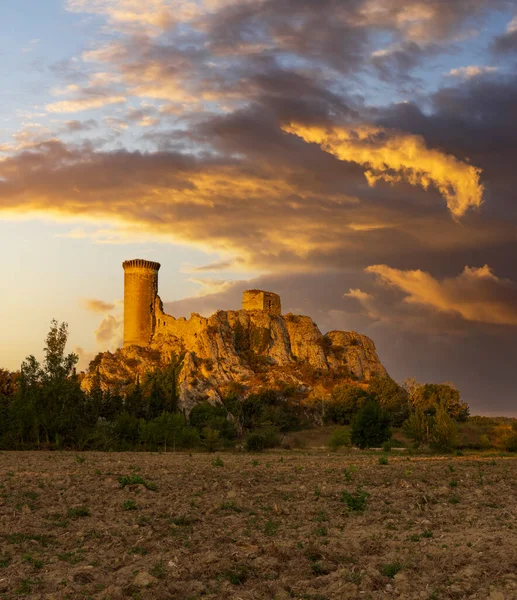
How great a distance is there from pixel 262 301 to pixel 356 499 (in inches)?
3327

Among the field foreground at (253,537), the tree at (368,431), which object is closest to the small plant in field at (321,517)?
the field foreground at (253,537)

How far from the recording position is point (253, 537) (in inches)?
474

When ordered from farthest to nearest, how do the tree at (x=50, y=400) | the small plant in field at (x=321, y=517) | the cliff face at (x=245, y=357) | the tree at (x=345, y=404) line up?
the cliff face at (x=245, y=357)
the tree at (x=345, y=404)
the tree at (x=50, y=400)
the small plant in field at (x=321, y=517)

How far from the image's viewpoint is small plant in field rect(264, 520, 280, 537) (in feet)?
40.7

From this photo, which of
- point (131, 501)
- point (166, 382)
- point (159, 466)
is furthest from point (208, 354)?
point (131, 501)

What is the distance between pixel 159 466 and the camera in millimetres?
22453

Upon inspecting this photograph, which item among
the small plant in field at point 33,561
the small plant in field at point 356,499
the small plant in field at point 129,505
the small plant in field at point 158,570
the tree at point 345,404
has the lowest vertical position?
the small plant in field at point 158,570

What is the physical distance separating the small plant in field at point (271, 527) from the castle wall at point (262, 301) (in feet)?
280

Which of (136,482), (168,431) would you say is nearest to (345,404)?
(168,431)

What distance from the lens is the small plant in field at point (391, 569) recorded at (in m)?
10.0

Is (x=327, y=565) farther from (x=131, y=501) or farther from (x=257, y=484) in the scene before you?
(x=257, y=484)

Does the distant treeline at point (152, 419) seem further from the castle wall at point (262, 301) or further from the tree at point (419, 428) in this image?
the castle wall at point (262, 301)

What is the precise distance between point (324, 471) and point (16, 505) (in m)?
9.96

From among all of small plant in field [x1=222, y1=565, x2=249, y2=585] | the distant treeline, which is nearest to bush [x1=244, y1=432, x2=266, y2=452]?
the distant treeline
